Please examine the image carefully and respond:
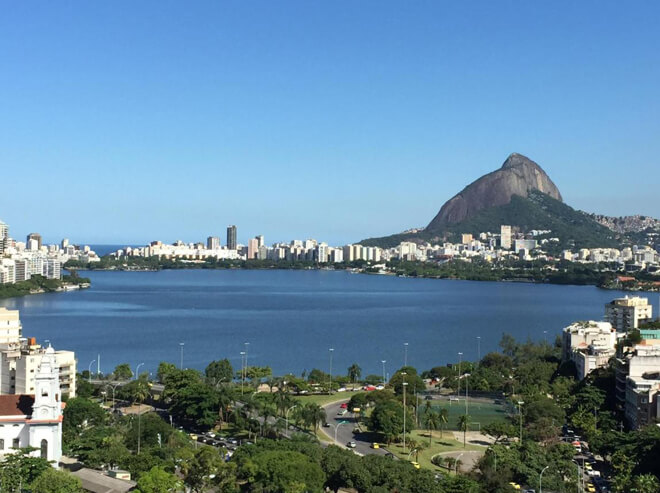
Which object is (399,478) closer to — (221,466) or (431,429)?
(221,466)

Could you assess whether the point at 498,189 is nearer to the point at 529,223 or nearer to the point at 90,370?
the point at 529,223

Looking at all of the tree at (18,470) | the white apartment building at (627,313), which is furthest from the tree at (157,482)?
the white apartment building at (627,313)

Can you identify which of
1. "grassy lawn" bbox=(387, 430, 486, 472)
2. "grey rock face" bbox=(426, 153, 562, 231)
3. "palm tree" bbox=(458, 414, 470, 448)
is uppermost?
"grey rock face" bbox=(426, 153, 562, 231)

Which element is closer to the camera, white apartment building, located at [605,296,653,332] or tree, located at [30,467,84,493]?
tree, located at [30,467,84,493]

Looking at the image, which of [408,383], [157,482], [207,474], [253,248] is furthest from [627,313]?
[253,248]

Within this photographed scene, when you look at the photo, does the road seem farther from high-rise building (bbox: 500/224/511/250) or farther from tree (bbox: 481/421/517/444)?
high-rise building (bbox: 500/224/511/250)

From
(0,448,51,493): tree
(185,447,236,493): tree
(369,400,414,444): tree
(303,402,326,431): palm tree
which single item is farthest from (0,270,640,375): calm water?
(0,448,51,493): tree
